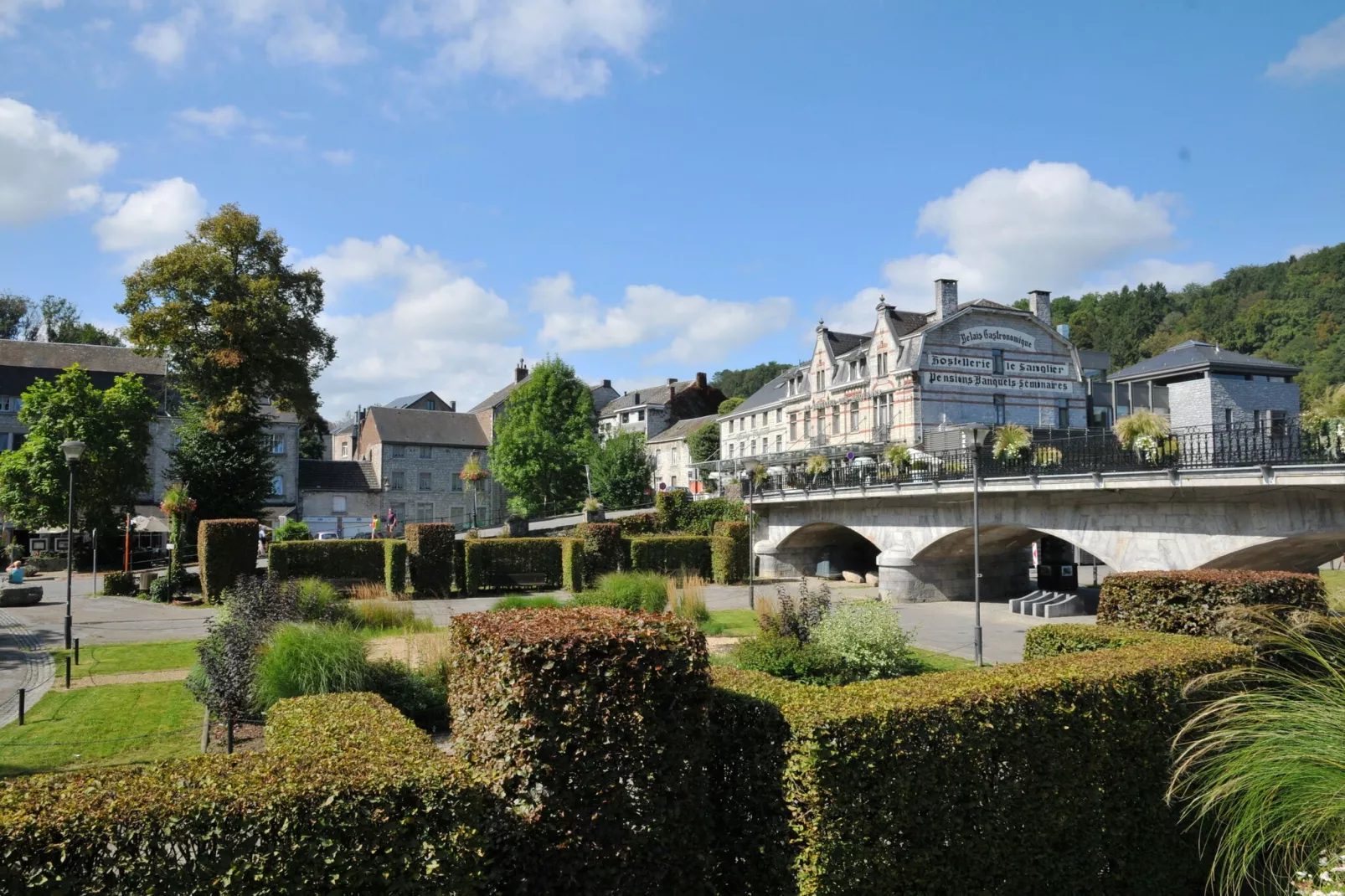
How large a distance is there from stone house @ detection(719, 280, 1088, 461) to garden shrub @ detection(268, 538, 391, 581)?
24074 mm

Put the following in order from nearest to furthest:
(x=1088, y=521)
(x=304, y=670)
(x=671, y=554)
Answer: (x=304, y=670) < (x=1088, y=521) < (x=671, y=554)

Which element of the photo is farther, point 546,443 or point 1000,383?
point 546,443

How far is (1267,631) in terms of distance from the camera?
269 inches

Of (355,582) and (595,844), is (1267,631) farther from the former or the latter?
(355,582)

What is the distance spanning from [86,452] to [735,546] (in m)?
29.7

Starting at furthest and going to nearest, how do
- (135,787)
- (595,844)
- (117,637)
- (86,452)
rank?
(86,452) → (117,637) → (595,844) → (135,787)

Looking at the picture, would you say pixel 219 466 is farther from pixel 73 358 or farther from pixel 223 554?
pixel 73 358

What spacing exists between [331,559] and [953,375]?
2982cm

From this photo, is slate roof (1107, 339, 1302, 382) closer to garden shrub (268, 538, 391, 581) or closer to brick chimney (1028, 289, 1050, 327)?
brick chimney (1028, 289, 1050, 327)

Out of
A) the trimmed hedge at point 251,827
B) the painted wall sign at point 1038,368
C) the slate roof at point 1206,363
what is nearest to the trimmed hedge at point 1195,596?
the trimmed hedge at point 251,827

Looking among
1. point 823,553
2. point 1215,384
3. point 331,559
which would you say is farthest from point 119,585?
point 1215,384

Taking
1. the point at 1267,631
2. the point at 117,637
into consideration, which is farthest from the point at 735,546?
the point at 1267,631

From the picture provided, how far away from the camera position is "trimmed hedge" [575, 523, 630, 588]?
101 ft

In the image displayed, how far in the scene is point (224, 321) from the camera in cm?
3241
